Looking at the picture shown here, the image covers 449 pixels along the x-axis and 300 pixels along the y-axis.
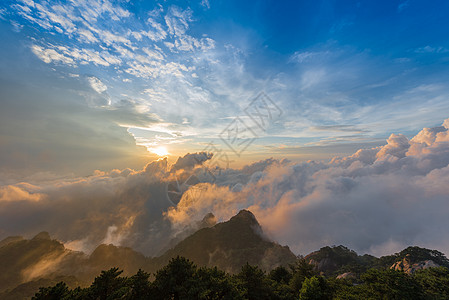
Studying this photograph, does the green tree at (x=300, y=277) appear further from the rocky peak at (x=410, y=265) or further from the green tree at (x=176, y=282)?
the rocky peak at (x=410, y=265)

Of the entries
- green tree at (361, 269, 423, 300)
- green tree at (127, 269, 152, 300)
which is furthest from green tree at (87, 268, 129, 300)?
green tree at (361, 269, 423, 300)

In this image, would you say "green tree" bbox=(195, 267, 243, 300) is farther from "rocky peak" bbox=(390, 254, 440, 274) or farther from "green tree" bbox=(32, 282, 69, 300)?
"rocky peak" bbox=(390, 254, 440, 274)

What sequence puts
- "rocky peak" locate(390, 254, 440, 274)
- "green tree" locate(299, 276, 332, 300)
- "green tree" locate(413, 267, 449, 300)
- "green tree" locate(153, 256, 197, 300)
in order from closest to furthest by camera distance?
"green tree" locate(153, 256, 197, 300)
"green tree" locate(299, 276, 332, 300)
"green tree" locate(413, 267, 449, 300)
"rocky peak" locate(390, 254, 440, 274)

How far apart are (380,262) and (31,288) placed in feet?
1100

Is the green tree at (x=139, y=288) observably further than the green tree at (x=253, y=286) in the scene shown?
No

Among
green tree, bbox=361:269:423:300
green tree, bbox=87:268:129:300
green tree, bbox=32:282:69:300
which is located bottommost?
green tree, bbox=361:269:423:300

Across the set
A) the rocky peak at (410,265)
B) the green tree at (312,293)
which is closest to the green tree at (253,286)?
the green tree at (312,293)

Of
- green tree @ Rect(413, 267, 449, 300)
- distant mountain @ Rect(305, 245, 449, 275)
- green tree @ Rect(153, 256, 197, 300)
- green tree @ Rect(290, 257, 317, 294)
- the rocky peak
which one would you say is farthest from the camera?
distant mountain @ Rect(305, 245, 449, 275)

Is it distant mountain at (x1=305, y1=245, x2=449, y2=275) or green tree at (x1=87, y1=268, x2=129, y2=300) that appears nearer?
green tree at (x1=87, y1=268, x2=129, y2=300)

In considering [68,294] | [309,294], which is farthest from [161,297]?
[309,294]

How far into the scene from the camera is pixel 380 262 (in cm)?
15750

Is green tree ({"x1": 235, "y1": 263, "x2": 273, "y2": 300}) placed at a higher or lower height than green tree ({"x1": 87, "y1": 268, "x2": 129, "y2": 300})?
lower

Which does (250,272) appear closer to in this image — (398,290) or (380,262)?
(398,290)

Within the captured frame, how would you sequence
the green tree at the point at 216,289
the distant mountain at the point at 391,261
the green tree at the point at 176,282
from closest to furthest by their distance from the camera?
the green tree at the point at 216,289, the green tree at the point at 176,282, the distant mountain at the point at 391,261
